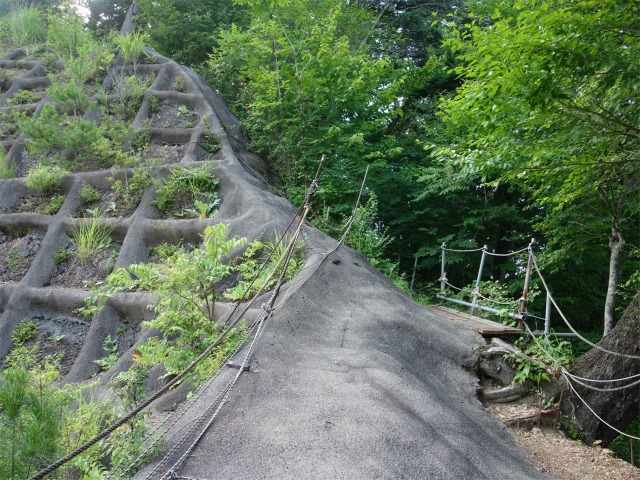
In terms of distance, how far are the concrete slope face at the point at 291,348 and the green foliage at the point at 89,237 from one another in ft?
0.59

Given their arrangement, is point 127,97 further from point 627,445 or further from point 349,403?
point 627,445

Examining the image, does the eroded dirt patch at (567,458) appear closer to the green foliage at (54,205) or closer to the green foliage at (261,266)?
the green foliage at (261,266)

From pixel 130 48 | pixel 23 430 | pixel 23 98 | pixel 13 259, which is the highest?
pixel 130 48

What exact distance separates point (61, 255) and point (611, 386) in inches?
325

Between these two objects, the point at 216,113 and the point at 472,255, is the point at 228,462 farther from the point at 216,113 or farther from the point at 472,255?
the point at 472,255

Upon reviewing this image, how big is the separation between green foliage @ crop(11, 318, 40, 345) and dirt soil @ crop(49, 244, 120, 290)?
2.22ft

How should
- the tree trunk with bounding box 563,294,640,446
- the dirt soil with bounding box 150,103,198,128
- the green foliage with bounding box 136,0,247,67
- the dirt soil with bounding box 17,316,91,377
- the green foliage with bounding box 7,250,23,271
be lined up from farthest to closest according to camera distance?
the green foliage with bounding box 136,0,247,67 → the dirt soil with bounding box 150,103,198,128 → the green foliage with bounding box 7,250,23,271 → the dirt soil with bounding box 17,316,91,377 → the tree trunk with bounding box 563,294,640,446

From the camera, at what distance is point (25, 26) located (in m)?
11.9

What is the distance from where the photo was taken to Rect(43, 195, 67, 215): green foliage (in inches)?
278

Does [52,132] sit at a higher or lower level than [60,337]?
higher

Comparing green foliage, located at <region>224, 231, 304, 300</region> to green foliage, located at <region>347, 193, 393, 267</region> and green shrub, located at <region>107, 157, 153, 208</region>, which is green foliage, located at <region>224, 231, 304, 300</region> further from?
green shrub, located at <region>107, 157, 153, 208</region>

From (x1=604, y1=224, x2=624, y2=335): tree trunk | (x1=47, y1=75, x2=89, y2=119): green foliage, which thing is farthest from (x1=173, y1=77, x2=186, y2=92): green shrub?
(x1=604, y1=224, x2=624, y2=335): tree trunk

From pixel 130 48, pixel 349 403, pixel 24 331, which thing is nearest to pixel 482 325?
pixel 349 403

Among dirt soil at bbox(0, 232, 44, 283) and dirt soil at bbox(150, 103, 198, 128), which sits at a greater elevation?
dirt soil at bbox(150, 103, 198, 128)
